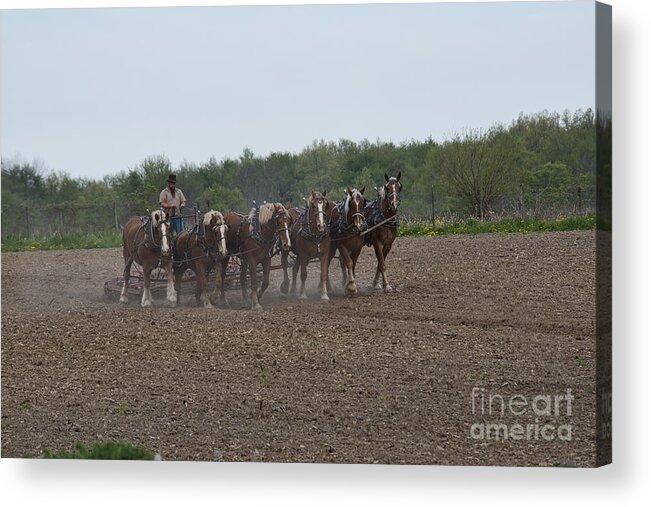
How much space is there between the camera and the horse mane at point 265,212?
38.1 feet

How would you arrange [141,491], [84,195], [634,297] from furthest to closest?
[84,195], [141,491], [634,297]

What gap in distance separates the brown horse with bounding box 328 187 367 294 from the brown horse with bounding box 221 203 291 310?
460mm

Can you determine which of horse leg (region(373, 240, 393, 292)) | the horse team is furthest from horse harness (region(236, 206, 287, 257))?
horse leg (region(373, 240, 393, 292))

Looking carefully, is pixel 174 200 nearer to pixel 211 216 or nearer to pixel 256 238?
pixel 211 216

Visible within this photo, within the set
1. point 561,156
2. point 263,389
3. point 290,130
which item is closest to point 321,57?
point 290,130

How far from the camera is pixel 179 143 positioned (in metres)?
11.1

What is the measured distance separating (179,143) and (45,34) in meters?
1.52

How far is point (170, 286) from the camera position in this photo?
12.0 m

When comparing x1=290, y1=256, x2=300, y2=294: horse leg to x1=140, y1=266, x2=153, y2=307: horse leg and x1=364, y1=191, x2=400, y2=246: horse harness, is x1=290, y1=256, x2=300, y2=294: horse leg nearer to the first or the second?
x1=364, y1=191, x2=400, y2=246: horse harness

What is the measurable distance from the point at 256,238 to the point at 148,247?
101 cm

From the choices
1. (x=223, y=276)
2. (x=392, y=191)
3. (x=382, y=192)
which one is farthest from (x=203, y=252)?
(x=392, y=191)

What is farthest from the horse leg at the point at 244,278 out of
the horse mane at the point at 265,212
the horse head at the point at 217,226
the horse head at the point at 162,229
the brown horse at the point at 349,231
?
the brown horse at the point at 349,231

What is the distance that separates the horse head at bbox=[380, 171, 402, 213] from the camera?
11036 millimetres

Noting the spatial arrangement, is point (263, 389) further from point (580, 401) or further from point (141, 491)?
point (580, 401)
